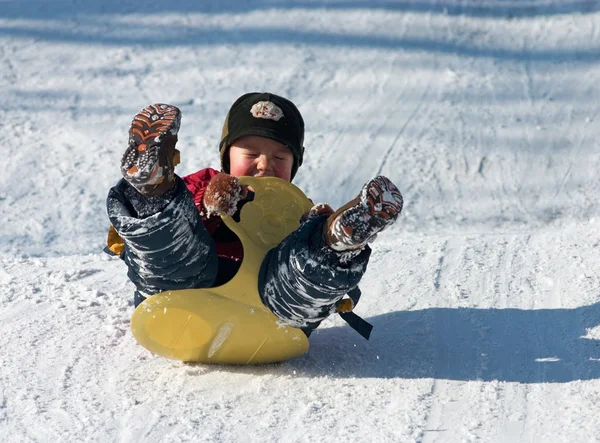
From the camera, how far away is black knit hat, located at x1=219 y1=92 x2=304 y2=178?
2.70 m

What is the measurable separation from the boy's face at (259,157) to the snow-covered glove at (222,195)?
1.33 feet

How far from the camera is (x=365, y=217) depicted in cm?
196

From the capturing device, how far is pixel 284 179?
269 cm

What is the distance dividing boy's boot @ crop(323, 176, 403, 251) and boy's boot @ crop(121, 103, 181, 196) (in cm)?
42

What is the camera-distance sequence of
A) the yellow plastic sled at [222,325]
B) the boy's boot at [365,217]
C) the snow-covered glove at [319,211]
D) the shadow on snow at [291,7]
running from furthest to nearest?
the shadow on snow at [291,7] → the snow-covered glove at [319,211] → the yellow plastic sled at [222,325] → the boy's boot at [365,217]

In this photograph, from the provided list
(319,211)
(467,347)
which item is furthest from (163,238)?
(467,347)

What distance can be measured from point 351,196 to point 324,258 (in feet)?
8.64

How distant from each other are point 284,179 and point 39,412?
1032 mm

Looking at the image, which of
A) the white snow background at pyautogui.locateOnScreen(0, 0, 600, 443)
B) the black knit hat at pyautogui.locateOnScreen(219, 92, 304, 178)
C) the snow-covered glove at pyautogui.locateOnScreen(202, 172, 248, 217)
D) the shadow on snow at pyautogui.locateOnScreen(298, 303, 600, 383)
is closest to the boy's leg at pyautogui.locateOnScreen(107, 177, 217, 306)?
the snow-covered glove at pyautogui.locateOnScreen(202, 172, 248, 217)

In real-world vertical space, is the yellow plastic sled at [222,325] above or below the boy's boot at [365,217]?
below

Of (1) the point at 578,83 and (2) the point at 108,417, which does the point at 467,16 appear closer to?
(1) the point at 578,83

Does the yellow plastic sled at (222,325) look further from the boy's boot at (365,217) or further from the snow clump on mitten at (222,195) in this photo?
the boy's boot at (365,217)

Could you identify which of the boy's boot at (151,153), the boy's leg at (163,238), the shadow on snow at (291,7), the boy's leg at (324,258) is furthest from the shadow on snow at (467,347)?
the shadow on snow at (291,7)

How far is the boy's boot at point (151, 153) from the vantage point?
2.02 metres
